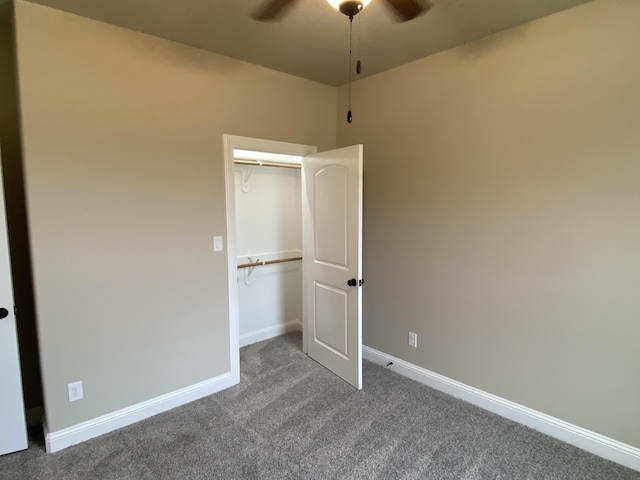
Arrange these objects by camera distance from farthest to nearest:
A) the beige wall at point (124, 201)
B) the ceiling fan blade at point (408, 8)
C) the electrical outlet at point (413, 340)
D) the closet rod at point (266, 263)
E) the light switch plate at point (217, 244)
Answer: the closet rod at point (266, 263) → the electrical outlet at point (413, 340) → the light switch plate at point (217, 244) → the beige wall at point (124, 201) → the ceiling fan blade at point (408, 8)

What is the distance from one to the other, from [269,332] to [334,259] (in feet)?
4.82

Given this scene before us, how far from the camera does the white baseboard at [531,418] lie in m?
1.97

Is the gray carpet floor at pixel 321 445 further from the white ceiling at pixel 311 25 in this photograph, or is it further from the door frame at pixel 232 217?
the white ceiling at pixel 311 25

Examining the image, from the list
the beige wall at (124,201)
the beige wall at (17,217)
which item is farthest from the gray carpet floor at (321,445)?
the beige wall at (17,217)

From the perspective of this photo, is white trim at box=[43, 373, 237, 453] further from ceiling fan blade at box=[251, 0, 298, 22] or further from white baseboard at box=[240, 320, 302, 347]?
ceiling fan blade at box=[251, 0, 298, 22]

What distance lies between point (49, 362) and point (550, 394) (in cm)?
315

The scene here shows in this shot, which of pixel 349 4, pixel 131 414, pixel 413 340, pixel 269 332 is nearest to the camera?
pixel 349 4

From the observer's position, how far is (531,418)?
2.28 meters

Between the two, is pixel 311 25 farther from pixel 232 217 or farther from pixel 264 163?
pixel 264 163

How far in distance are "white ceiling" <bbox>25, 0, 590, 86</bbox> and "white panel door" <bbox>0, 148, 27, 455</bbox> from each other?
52.4 inches

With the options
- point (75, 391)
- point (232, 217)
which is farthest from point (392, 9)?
point (75, 391)

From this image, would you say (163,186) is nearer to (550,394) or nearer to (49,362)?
(49,362)

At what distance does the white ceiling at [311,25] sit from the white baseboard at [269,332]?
8.82ft

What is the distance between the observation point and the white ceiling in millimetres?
1921
